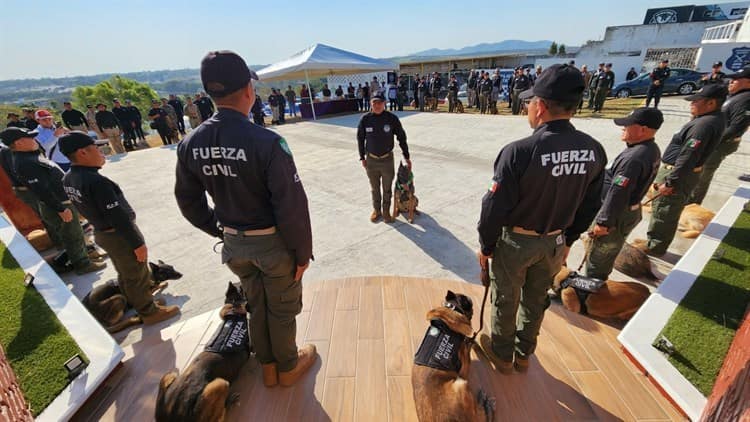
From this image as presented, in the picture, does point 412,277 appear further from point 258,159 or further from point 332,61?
point 332,61

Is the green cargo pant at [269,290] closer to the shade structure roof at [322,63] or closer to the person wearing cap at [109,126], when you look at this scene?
the person wearing cap at [109,126]

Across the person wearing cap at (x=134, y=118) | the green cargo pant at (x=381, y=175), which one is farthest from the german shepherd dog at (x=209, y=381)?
the person wearing cap at (x=134, y=118)

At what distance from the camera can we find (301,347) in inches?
97.5

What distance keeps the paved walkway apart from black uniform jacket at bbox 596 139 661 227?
46.4 inches

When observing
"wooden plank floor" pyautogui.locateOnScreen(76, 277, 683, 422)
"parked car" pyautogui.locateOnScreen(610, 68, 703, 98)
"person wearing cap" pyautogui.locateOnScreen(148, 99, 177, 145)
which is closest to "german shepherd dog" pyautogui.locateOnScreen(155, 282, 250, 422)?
"wooden plank floor" pyautogui.locateOnScreen(76, 277, 683, 422)

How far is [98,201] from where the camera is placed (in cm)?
250

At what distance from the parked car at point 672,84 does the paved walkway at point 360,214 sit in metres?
6.76

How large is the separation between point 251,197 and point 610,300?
312 cm

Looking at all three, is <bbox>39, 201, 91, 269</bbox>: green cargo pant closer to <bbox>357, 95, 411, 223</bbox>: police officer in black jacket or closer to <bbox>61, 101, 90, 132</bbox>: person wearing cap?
<bbox>357, 95, 411, 223</bbox>: police officer in black jacket

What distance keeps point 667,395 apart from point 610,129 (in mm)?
10131

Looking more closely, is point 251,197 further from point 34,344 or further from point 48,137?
point 48,137

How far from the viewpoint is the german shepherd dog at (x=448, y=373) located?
1.73 metres

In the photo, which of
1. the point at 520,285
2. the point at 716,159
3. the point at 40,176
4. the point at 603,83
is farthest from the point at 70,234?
the point at 603,83

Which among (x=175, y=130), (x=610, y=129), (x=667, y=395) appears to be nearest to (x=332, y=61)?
(x=175, y=130)
